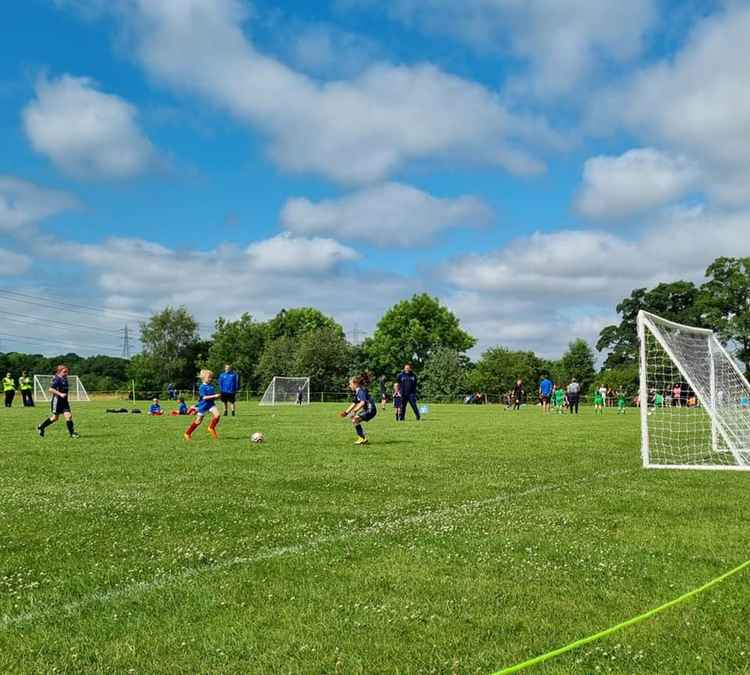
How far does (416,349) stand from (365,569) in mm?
87195

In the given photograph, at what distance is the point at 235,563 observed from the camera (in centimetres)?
598

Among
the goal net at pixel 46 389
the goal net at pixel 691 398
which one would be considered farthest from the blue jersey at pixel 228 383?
the goal net at pixel 46 389

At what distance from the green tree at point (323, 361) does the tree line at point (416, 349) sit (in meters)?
0.12

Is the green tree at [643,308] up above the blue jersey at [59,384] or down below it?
above

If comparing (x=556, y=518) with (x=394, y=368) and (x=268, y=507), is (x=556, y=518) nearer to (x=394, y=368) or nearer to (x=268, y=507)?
(x=268, y=507)

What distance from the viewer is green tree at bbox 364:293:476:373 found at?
91.4m

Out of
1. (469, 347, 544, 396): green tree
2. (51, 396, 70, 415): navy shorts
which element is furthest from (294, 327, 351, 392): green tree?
(51, 396, 70, 415): navy shorts

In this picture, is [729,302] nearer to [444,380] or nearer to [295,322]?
[444,380]

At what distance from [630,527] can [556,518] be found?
82cm

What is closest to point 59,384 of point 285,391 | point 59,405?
point 59,405

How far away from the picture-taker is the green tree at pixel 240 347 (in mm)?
104875

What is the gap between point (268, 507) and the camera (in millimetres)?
8555

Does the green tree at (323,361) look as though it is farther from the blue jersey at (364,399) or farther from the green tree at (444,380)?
the blue jersey at (364,399)

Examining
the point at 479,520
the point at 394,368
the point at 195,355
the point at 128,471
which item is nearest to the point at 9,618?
the point at 479,520
